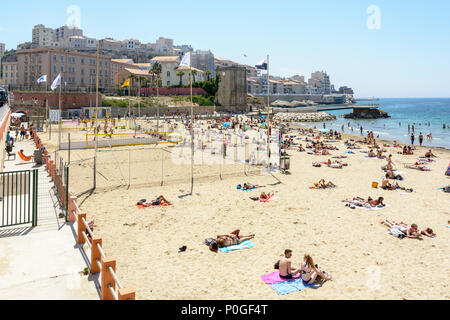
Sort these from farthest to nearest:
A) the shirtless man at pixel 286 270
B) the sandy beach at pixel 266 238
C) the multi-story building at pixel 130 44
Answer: the multi-story building at pixel 130 44
the shirtless man at pixel 286 270
the sandy beach at pixel 266 238

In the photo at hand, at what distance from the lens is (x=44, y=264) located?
7.70m

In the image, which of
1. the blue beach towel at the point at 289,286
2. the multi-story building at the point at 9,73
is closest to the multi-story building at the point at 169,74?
the multi-story building at the point at 9,73

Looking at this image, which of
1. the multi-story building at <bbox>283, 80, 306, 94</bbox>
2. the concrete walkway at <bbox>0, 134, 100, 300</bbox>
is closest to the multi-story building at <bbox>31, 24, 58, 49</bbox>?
the multi-story building at <bbox>283, 80, 306, 94</bbox>

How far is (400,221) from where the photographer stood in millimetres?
13344

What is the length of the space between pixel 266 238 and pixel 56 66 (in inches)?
3179

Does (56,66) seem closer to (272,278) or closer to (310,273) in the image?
(272,278)

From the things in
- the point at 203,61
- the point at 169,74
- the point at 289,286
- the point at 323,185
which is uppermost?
the point at 203,61

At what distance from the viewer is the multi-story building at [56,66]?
77.0 m

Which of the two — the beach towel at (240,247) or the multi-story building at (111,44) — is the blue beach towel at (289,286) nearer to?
the beach towel at (240,247)

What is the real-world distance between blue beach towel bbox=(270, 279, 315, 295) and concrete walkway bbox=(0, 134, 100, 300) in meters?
4.14

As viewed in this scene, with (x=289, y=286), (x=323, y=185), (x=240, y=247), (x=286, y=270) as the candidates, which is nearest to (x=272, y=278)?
(x=286, y=270)

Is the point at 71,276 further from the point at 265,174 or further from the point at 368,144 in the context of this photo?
the point at 368,144

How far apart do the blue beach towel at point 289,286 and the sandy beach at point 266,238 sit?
18 cm
